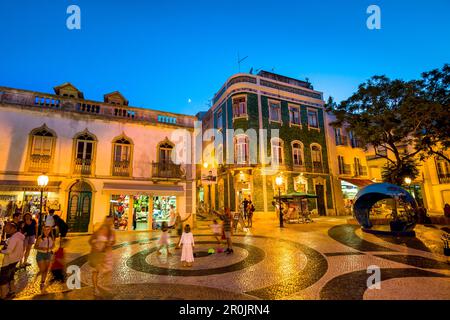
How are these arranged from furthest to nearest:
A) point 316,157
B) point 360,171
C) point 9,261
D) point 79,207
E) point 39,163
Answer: point 360,171 → point 316,157 → point 79,207 → point 39,163 → point 9,261

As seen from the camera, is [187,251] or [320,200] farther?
[320,200]

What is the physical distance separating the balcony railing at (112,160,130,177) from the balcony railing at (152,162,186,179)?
167cm

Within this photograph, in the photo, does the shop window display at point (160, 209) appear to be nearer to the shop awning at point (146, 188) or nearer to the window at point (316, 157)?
the shop awning at point (146, 188)

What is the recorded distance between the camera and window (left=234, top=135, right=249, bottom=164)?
861 inches

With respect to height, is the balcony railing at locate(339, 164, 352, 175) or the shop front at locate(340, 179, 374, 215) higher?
the balcony railing at locate(339, 164, 352, 175)

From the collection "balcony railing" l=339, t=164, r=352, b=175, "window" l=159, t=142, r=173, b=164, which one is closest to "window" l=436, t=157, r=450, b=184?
"balcony railing" l=339, t=164, r=352, b=175

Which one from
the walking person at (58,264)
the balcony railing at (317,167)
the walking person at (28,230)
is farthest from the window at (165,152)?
the balcony railing at (317,167)

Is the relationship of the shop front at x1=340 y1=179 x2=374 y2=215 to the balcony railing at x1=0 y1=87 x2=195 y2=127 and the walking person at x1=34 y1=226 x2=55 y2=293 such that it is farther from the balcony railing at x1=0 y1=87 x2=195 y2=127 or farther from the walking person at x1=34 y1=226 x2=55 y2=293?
the walking person at x1=34 y1=226 x2=55 y2=293

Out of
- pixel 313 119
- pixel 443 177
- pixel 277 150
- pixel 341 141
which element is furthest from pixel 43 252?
pixel 443 177

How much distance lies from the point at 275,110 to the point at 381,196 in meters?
13.6

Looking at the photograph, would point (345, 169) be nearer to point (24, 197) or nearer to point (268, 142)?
point (268, 142)

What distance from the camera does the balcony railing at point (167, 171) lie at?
15.9 meters

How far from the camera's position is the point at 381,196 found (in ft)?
43.7
